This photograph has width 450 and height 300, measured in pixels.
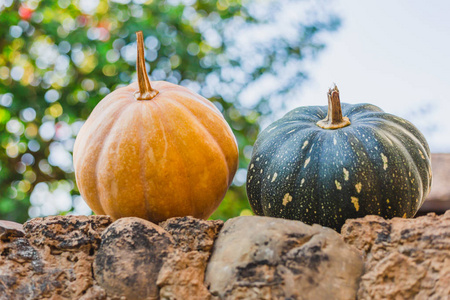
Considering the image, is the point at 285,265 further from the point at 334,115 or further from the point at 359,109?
the point at 359,109

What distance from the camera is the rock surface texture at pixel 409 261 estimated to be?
94 centimetres

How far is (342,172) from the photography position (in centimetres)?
→ 132

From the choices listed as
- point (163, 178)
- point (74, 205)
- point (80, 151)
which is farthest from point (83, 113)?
point (163, 178)

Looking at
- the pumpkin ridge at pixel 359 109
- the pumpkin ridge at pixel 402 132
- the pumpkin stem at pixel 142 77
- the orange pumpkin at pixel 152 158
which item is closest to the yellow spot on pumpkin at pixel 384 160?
the pumpkin ridge at pixel 402 132

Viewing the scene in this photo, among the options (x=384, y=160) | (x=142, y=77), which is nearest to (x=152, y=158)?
(x=142, y=77)

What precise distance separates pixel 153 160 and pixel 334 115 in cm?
56

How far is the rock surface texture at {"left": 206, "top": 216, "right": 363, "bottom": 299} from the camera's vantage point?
0.98 m

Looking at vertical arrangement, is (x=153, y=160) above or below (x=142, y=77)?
below

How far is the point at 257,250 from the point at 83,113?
2.30 metres

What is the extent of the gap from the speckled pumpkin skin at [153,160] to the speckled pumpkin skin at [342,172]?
15 cm

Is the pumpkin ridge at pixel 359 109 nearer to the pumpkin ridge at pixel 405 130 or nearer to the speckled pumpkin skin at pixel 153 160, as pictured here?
the pumpkin ridge at pixel 405 130

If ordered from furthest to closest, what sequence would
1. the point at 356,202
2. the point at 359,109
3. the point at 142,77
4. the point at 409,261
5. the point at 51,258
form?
the point at 359,109, the point at 142,77, the point at 356,202, the point at 51,258, the point at 409,261

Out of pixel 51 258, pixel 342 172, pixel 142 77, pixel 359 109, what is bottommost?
pixel 51 258

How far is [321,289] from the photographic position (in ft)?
3.21
